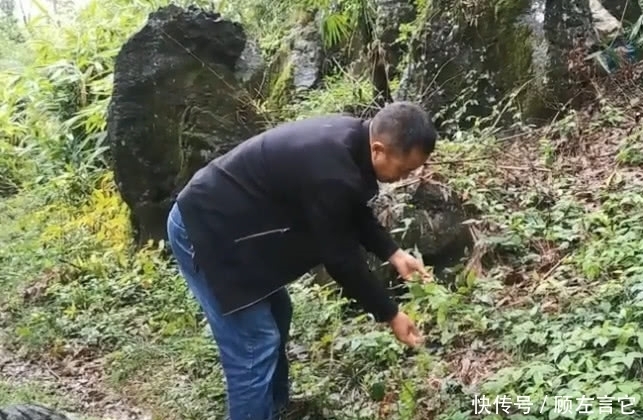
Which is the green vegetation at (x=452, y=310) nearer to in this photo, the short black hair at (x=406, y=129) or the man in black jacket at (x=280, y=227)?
the man in black jacket at (x=280, y=227)

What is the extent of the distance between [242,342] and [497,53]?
3.80 meters

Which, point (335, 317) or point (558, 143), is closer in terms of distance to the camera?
point (335, 317)

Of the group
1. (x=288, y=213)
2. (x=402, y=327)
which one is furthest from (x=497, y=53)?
(x=402, y=327)

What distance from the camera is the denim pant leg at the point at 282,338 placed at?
3.62 metres

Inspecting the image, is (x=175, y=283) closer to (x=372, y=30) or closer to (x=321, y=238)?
(x=321, y=238)

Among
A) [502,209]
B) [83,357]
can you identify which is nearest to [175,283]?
[83,357]

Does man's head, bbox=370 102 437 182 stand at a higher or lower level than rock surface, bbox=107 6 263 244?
higher

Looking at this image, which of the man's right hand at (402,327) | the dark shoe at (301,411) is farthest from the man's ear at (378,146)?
the dark shoe at (301,411)

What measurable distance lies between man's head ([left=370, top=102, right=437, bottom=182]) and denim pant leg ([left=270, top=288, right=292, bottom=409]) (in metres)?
0.91

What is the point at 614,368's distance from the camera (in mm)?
3172

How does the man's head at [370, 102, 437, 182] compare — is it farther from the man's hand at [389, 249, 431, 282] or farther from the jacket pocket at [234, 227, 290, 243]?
the man's hand at [389, 249, 431, 282]

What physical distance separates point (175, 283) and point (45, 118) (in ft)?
16.9

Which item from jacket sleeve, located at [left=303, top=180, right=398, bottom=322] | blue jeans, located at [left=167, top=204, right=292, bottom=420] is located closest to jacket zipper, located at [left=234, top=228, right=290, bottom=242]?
jacket sleeve, located at [left=303, top=180, right=398, bottom=322]

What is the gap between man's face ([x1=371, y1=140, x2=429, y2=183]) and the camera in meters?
2.93
